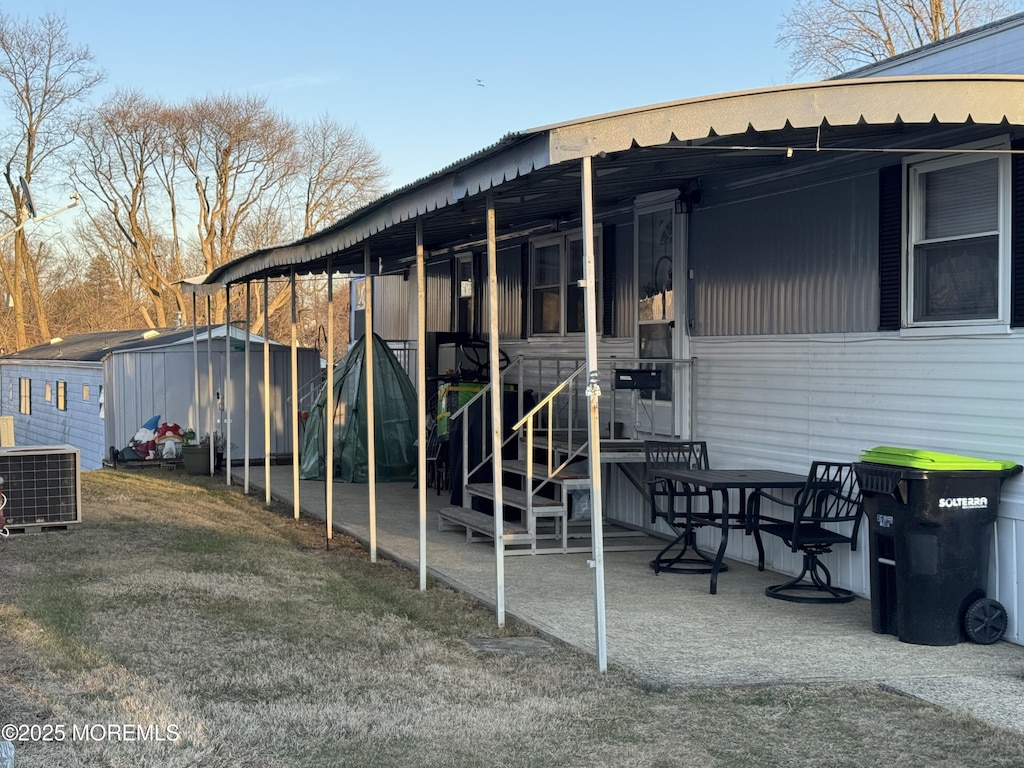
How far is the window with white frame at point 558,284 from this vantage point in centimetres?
1153

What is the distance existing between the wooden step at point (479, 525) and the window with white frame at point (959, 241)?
3.44 m

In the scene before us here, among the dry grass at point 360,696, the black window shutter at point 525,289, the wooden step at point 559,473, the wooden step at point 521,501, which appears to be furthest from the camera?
the black window shutter at point 525,289

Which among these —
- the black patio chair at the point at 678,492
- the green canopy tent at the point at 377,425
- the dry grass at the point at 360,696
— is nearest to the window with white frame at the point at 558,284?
the black patio chair at the point at 678,492

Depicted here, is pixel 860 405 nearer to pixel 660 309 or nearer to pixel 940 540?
pixel 940 540

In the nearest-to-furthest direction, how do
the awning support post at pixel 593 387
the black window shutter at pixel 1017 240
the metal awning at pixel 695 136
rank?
the metal awning at pixel 695 136, the awning support post at pixel 593 387, the black window shutter at pixel 1017 240

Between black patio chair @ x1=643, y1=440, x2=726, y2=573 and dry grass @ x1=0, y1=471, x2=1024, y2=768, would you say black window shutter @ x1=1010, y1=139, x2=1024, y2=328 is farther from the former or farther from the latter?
black patio chair @ x1=643, y1=440, x2=726, y2=573

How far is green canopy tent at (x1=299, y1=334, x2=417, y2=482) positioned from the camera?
49.5ft

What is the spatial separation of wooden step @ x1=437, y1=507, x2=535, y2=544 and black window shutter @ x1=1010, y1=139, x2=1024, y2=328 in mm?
4034

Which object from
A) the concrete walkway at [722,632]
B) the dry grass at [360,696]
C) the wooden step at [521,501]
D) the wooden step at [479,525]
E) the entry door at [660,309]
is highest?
the entry door at [660,309]

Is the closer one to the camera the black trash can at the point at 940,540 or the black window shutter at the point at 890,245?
the black trash can at the point at 940,540

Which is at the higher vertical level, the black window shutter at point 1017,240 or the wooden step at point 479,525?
the black window shutter at point 1017,240

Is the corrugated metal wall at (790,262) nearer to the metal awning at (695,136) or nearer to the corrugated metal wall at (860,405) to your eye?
the corrugated metal wall at (860,405)

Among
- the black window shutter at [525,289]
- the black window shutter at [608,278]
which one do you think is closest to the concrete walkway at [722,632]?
the black window shutter at [608,278]

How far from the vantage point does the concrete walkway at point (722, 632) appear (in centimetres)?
554
